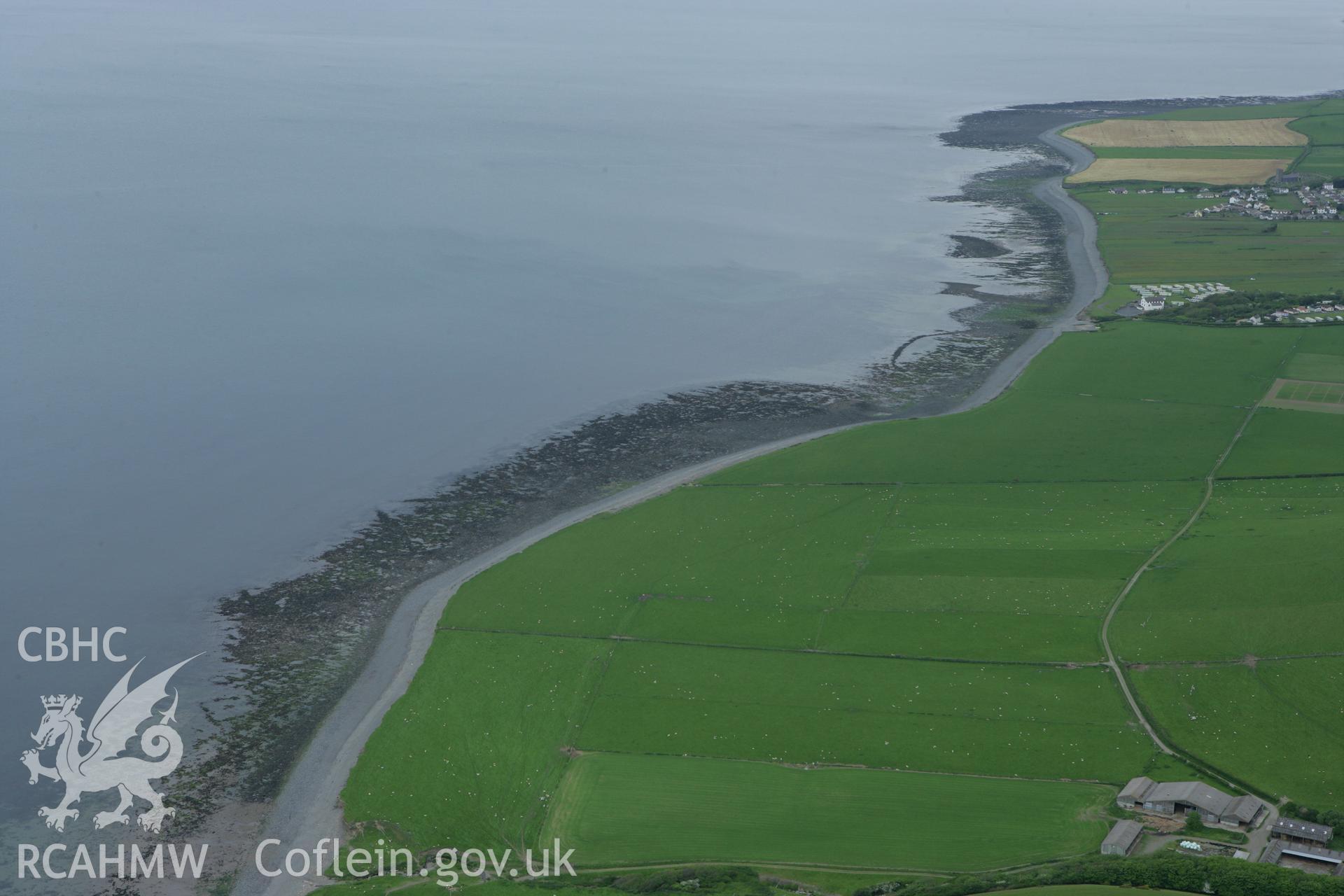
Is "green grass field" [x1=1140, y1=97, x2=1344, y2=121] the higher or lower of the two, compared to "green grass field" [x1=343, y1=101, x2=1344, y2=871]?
higher

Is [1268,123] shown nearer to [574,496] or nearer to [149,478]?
[574,496]

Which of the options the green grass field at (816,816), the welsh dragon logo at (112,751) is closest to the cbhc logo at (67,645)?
the welsh dragon logo at (112,751)

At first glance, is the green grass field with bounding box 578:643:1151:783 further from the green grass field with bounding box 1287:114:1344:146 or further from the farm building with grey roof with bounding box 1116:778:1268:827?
the green grass field with bounding box 1287:114:1344:146

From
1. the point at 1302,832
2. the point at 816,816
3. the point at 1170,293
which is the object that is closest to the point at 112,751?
the point at 816,816

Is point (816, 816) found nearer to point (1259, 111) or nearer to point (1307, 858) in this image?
point (1307, 858)

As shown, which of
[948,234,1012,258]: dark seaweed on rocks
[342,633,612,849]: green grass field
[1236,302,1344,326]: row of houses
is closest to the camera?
[342,633,612,849]: green grass field

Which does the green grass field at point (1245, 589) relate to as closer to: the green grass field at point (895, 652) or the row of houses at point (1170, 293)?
the green grass field at point (895, 652)

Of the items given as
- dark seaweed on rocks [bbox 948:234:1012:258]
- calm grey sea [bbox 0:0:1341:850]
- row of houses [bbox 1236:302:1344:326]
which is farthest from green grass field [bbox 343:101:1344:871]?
dark seaweed on rocks [bbox 948:234:1012:258]
